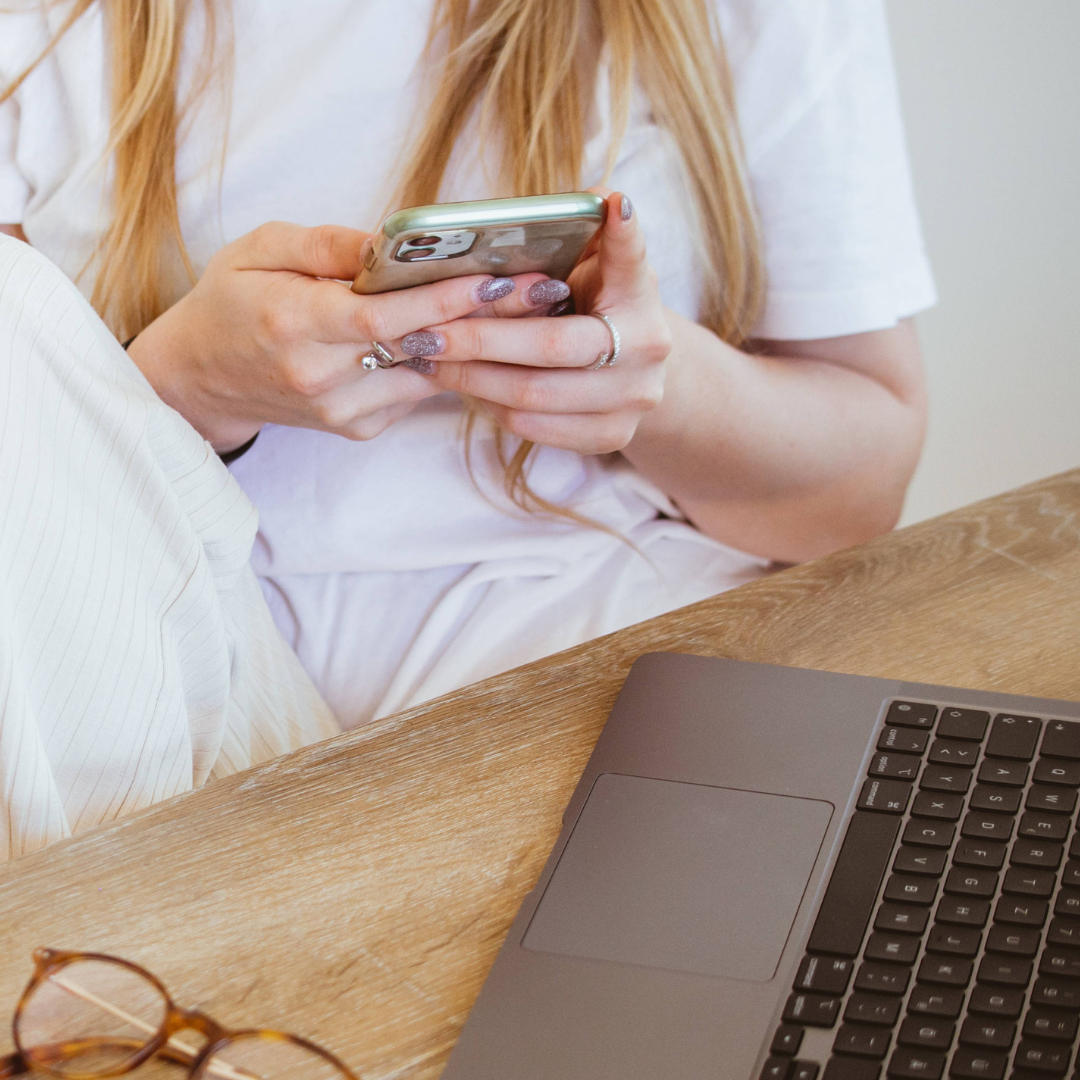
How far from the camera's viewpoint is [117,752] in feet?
1.59

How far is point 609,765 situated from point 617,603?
1.03 ft

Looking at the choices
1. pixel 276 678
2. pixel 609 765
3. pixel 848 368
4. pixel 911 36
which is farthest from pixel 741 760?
pixel 911 36

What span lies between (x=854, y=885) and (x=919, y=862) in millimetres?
24

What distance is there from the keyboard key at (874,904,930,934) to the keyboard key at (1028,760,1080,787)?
7cm

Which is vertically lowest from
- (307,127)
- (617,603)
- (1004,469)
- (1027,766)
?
(1004,469)

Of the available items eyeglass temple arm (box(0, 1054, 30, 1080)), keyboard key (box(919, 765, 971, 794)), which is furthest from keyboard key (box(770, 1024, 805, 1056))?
eyeglass temple arm (box(0, 1054, 30, 1080))

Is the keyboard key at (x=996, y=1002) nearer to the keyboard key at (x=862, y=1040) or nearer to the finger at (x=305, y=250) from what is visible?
the keyboard key at (x=862, y=1040)

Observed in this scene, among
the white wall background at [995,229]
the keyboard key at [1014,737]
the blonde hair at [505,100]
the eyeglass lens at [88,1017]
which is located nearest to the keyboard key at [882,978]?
the keyboard key at [1014,737]

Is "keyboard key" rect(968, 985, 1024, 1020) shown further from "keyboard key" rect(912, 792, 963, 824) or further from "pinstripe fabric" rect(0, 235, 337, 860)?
"pinstripe fabric" rect(0, 235, 337, 860)

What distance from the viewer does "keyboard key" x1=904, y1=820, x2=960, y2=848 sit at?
38cm

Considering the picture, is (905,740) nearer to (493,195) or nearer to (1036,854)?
(1036,854)

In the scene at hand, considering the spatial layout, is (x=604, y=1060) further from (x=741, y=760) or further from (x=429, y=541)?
(x=429, y=541)

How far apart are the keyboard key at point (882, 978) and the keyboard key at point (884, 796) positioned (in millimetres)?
68

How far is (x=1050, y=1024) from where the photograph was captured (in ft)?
1.04
